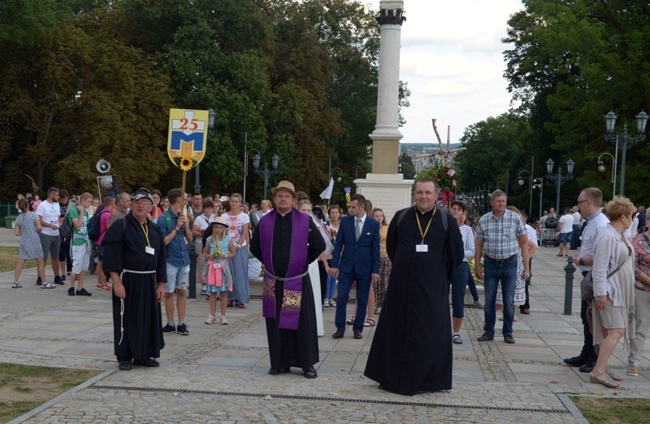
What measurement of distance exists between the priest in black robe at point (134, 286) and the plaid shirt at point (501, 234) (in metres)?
4.22

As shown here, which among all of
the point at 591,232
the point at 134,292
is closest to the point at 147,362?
the point at 134,292

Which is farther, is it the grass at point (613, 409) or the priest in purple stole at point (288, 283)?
the priest in purple stole at point (288, 283)

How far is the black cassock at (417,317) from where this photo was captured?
25.8 feet

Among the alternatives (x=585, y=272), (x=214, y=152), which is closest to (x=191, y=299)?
(x=585, y=272)

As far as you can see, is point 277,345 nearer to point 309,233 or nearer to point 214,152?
point 309,233

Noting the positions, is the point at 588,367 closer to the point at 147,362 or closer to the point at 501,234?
the point at 501,234

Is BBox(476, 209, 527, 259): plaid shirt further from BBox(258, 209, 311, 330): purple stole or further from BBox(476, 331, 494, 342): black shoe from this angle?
BBox(258, 209, 311, 330): purple stole

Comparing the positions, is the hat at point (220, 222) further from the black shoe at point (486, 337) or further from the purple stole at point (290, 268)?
the black shoe at point (486, 337)

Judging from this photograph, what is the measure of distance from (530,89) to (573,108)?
11.5 meters

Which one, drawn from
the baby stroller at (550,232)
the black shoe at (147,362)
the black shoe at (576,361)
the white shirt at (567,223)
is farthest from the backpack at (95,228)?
the baby stroller at (550,232)

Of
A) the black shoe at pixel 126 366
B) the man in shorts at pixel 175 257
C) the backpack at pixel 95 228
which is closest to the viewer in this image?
the black shoe at pixel 126 366

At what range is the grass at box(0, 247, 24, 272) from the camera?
20.7 m

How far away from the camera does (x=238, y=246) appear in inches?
516

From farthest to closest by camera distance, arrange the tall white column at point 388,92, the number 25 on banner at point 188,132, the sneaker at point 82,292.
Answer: the tall white column at point 388,92
the sneaker at point 82,292
the number 25 on banner at point 188,132
